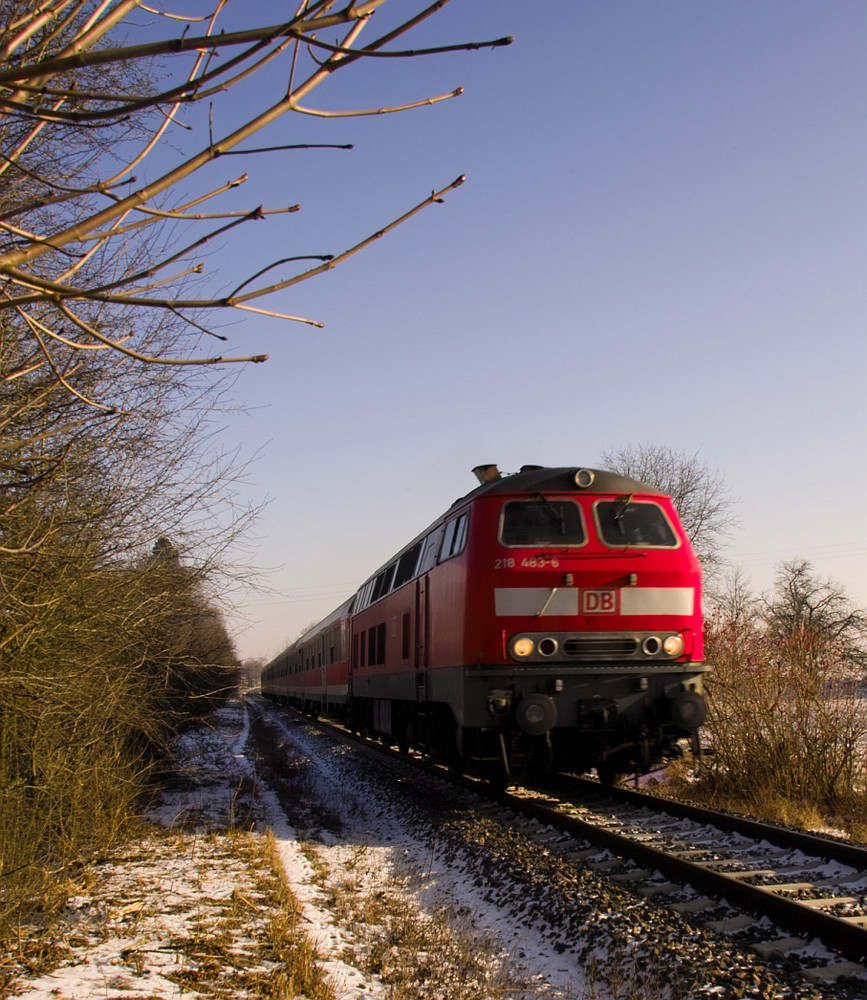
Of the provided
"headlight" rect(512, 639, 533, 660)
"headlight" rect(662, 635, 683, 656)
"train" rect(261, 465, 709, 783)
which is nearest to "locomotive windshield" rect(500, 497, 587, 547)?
"train" rect(261, 465, 709, 783)

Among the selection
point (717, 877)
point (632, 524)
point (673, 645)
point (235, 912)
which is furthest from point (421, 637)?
point (717, 877)

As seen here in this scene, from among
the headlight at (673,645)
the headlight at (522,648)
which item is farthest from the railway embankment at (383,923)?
the headlight at (673,645)

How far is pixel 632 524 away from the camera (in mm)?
8992

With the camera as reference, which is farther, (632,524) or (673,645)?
(632,524)

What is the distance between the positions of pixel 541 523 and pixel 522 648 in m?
1.32

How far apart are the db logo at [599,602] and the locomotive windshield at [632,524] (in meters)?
0.55

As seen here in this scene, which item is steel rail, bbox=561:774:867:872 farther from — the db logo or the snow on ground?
the snow on ground

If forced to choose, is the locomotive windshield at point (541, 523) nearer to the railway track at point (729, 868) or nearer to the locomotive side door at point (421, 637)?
the locomotive side door at point (421, 637)

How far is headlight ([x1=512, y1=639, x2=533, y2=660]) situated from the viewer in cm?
822

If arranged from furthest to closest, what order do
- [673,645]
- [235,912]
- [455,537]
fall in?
[455,537]
[673,645]
[235,912]

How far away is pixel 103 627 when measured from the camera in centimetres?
786

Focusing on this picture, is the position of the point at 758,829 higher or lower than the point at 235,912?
higher

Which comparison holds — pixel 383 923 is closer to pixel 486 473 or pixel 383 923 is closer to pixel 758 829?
pixel 758 829

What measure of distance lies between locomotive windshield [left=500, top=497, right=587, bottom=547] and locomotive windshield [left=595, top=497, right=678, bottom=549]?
265mm
